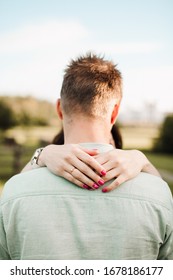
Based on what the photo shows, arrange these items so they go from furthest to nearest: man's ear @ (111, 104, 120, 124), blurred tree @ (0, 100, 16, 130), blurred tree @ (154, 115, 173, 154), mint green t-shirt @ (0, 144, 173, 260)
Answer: blurred tree @ (0, 100, 16, 130) → blurred tree @ (154, 115, 173, 154) → man's ear @ (111, 104, 120, 124) → mint green t-shirt @ (0, 144, 173, 260)

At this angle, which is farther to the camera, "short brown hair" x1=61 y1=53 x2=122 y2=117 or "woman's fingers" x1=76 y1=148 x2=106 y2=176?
"short brown hair" x1=61 y1=53 x2=122 y2=117

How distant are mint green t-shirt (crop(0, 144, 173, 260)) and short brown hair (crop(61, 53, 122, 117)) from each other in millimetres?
381

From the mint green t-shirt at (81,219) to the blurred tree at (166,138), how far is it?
17983mm

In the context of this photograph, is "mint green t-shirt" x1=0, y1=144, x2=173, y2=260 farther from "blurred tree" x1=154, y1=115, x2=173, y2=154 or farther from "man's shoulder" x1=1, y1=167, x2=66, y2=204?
"blurred tree" x1=154, y1=115, x2=173, y2=154

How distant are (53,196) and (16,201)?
0.58 ft

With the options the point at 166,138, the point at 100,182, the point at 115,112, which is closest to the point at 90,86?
the point at 115,112

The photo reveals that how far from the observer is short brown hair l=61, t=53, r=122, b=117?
5.71ft

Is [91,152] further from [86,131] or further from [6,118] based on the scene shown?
[6,118]

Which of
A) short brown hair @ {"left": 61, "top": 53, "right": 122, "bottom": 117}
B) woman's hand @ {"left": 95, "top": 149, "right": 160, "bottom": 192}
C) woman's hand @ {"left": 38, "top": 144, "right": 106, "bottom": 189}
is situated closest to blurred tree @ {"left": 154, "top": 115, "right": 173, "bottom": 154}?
short brown hair @ {"left": 61, "top": 53, "right": 122, "bottom": 117}

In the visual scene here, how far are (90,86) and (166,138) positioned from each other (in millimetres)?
18459

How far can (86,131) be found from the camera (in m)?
1.71

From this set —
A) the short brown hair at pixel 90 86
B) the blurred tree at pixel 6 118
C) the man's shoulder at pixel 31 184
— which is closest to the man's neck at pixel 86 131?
the short brown hair at pixel 90 86

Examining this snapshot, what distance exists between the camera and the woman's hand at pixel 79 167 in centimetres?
158

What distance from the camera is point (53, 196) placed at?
5.29 ft
